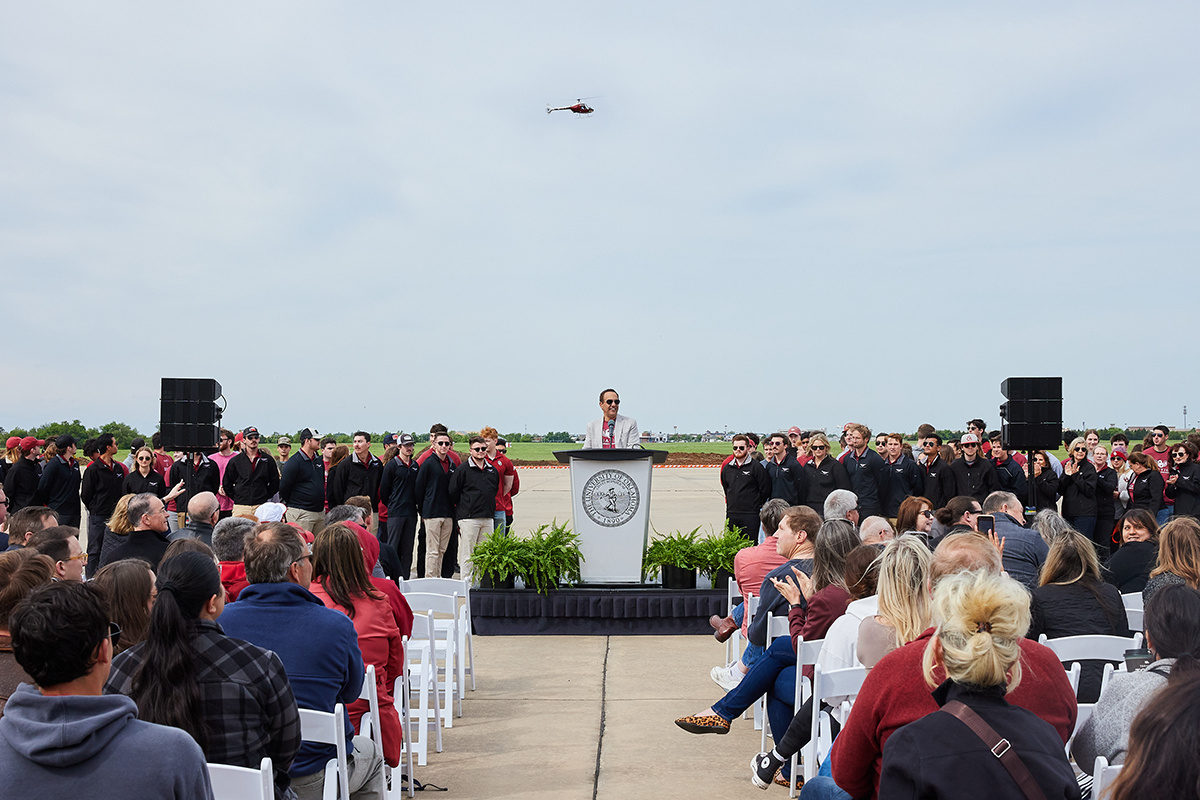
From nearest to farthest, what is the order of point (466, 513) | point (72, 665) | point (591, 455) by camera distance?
point (72, 665) → point (591, 455) → point (466, 513)

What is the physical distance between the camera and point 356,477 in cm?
1324

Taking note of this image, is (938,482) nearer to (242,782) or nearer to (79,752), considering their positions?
(242,782)

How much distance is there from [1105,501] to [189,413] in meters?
12.1

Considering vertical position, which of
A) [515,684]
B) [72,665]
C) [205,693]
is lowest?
[515,684]

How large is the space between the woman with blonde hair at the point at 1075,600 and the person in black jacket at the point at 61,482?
12.1 m

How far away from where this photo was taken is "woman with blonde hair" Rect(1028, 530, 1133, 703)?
518 centimetres

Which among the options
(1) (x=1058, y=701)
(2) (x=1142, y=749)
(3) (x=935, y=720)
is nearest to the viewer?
(2) (x=1142, y=749)

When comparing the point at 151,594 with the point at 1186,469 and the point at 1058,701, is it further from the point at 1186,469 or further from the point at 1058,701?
the point at 1186,469

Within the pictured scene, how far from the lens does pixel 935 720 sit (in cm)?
258

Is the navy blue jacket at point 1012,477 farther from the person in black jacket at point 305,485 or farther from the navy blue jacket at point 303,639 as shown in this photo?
the navy blue jacket at point 303,639

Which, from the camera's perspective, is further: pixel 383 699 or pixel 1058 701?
pixel 383 699

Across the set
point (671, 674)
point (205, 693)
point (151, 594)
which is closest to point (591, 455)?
point (671, 674)

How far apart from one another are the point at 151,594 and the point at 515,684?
432cm

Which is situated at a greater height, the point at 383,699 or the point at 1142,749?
the point at 1142,749
